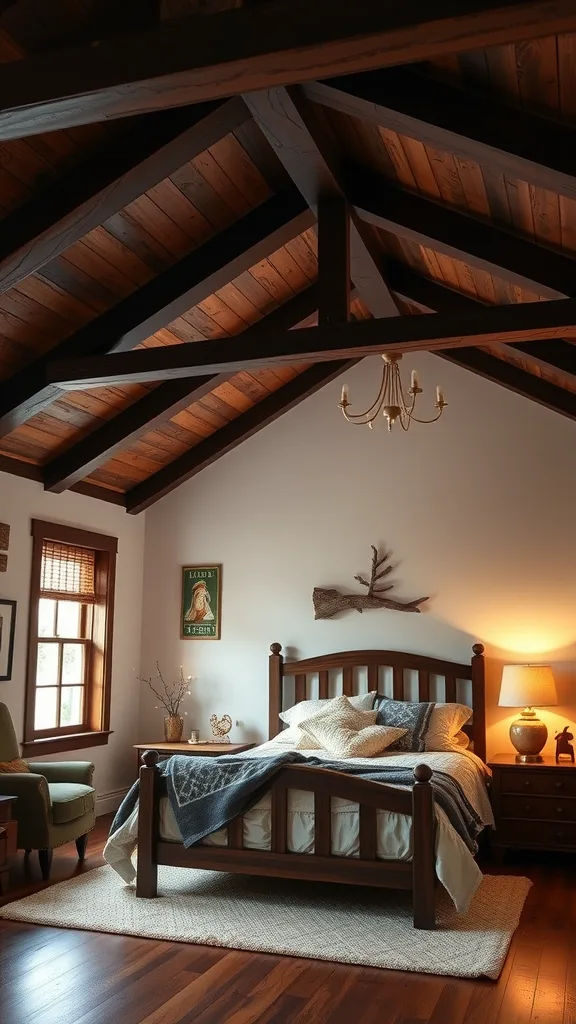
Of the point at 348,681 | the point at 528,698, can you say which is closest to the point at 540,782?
the point at 528,698

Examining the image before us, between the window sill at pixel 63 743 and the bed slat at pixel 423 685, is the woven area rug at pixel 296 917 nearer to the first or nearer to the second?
the window sill at pixel 63 743

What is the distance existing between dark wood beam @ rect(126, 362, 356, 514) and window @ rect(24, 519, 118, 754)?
51 centimetres

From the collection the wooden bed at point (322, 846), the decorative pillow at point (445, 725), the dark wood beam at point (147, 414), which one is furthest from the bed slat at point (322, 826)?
the dark wood beam at point (147, 414)

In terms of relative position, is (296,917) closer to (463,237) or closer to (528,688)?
(528,688)

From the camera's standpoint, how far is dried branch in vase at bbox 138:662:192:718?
283 inches

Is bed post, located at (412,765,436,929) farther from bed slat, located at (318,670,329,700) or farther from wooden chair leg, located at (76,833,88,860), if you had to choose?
bed slat, located at (318,670,329,700)

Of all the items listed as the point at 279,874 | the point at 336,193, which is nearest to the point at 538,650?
the point at 279,874

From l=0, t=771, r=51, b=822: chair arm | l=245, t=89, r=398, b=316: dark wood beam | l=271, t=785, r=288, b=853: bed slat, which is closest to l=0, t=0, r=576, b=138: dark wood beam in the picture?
l=245, t=89, r=398, b=316: dark wood beam

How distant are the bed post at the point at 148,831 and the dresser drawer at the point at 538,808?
226cm

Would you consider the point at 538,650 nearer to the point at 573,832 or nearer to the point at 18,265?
the point at 573,832

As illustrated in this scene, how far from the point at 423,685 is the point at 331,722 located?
0.91m

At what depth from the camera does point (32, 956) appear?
147 inches

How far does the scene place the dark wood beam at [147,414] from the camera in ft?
19.5

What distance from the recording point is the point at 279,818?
14.5 feet
